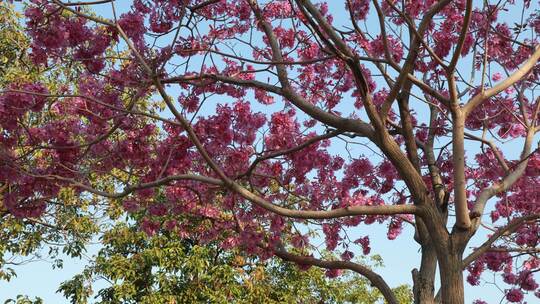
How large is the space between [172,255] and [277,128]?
31.0 feet

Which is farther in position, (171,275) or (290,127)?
(171,275)

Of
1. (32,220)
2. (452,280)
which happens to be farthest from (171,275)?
(452,280)

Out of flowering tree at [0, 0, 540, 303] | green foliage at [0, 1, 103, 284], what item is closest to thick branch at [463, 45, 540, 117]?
flowering tree at [0, 0, 540, 303]

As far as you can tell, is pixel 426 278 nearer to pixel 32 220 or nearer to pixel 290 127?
pixel 290 127

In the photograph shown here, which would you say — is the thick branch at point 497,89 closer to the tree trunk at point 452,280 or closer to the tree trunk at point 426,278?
the tree trunk at point 452,280

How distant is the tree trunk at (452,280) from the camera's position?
19.3ft

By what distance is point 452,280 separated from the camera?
591cm

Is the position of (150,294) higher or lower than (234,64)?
higher

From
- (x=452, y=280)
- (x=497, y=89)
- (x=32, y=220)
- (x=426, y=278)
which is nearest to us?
(x=452, y=280)

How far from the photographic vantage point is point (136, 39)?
22.5 ft

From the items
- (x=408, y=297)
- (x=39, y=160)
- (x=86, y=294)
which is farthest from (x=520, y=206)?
(x=408, y=297)

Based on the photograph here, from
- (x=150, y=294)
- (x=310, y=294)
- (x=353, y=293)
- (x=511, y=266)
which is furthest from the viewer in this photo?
(x=353, y=293)

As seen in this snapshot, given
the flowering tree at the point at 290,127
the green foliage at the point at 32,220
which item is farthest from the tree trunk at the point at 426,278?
the green foliage at the point at 32,220

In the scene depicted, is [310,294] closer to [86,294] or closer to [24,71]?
[86,294]
